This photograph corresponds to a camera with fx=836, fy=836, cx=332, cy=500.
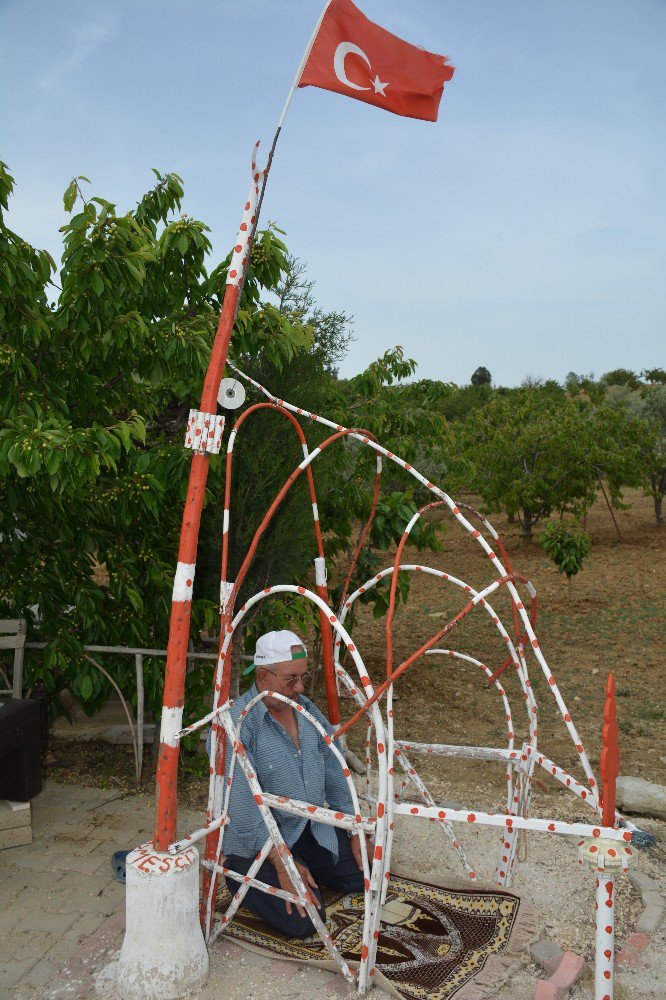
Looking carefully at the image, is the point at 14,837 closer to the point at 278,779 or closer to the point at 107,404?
the point at 278,779

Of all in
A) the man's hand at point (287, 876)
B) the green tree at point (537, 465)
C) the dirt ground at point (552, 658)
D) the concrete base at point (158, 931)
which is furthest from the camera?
the green tree at point (537, 465)

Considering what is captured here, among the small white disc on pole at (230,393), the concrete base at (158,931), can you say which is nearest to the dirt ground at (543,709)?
the concrete base at (158,931)

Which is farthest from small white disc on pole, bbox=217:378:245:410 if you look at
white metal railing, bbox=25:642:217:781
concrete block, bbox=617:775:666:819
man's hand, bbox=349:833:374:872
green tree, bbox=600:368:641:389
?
green tree, bbox=600:368:641:389

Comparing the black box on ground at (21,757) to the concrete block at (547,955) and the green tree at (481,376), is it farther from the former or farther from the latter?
the green tree at (481,376)

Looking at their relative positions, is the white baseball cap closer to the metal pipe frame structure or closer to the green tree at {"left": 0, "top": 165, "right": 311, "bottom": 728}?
the metal pipe frame structure

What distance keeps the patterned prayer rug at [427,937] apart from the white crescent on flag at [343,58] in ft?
11.0

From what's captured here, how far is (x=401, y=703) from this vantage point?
732 cm

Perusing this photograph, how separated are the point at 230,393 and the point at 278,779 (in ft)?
5.30

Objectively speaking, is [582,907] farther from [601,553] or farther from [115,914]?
[601,553]

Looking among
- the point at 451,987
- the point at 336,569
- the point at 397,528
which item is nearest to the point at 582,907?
the point at 451,987

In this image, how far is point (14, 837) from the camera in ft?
13.9

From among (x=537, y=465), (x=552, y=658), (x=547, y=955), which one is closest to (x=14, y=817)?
(x=547, y=955)

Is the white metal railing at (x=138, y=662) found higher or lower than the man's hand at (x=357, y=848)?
higher

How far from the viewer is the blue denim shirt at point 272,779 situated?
3.45 meters
